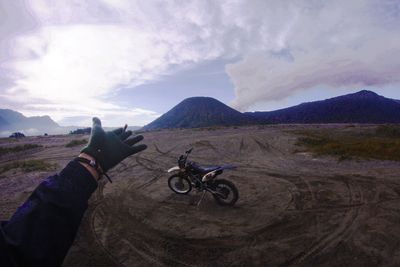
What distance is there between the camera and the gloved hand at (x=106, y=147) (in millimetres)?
2407

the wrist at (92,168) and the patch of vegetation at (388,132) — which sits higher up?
the wrist at (92,168)

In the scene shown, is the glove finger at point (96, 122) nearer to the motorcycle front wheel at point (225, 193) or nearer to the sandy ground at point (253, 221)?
the sandy ground at point (253, 221)

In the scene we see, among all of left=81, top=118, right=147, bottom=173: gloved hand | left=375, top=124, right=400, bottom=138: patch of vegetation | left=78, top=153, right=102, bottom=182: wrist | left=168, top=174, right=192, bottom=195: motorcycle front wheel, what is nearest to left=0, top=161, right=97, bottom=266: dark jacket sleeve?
left=78, top=153, right=102, bottom=182: wrist

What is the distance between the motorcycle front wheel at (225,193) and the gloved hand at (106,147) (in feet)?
20.1

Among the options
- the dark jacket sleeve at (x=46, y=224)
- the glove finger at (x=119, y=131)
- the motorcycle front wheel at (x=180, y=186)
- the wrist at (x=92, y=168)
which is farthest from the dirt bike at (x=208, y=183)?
the dark jacket sleeve at (x=46, y=224)

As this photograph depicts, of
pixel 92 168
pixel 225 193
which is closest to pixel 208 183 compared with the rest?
pixel 225 193

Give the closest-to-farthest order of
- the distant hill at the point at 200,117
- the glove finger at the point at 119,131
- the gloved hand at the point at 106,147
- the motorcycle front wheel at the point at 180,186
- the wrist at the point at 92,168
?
the wrist at the point at 92,168 → the gloved hand at the point at 106,147 → the glove finger at the point at 119,131 → the motorcycle front wheel at the point at 180,186 → the distant hill at the point at 200,117

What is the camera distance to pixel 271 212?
7.73 meters

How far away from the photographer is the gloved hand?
7.90 ft

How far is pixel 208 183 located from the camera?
8.82 meters

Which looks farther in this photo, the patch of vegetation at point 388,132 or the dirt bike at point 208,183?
the patch of vegetation at point 388,132

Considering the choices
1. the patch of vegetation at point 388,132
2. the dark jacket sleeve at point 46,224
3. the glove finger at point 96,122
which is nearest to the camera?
the dark jacket sleeve at point 46,224

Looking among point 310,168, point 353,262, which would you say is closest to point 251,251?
point 353,262

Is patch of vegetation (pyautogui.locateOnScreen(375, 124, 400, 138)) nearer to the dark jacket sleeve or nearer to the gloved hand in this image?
the gloved hand
